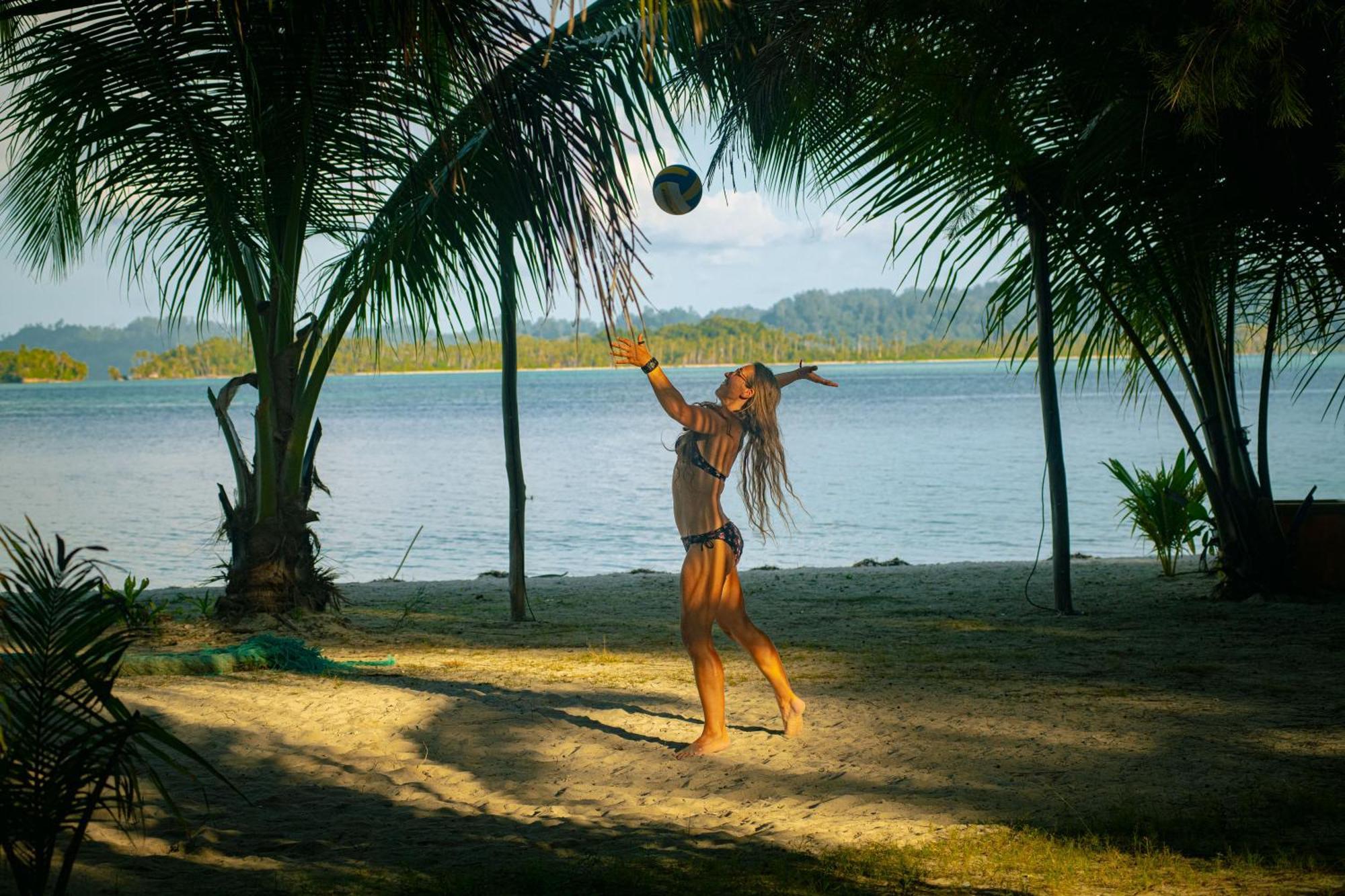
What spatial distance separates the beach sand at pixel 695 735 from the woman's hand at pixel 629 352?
1.72 meters

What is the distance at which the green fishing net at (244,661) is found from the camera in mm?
6676

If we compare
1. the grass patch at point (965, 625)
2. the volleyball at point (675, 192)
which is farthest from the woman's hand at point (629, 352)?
the grass patch at point (965, 625)

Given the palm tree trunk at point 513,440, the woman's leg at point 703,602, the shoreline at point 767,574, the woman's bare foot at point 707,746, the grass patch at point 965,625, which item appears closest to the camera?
the woman's leg at point 703,602

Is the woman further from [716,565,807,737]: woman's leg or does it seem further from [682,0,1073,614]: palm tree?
[682,0,1073,614]: palm tree

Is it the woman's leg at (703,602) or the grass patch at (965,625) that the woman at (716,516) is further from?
the grass patch at (965,625)

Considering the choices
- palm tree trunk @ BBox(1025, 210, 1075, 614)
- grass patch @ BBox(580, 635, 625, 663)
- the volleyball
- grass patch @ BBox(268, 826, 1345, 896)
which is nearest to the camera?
grass patch @ BBox(268, 826, 1345, 896)

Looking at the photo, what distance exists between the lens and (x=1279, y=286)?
7.71 m

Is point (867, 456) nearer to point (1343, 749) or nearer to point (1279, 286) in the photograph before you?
point (1279, 286)

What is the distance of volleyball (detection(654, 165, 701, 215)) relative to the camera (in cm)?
707

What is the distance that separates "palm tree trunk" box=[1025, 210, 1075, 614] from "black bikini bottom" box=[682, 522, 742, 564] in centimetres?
395

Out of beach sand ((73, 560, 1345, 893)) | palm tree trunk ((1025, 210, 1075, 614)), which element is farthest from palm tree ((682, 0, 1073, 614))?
beach sand ((73, 560, 1345, 893))

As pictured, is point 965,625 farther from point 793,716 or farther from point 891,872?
point 891,872

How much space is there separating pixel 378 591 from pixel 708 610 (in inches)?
263

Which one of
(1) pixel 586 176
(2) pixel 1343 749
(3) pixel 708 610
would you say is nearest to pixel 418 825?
(3) pixel 708 610
